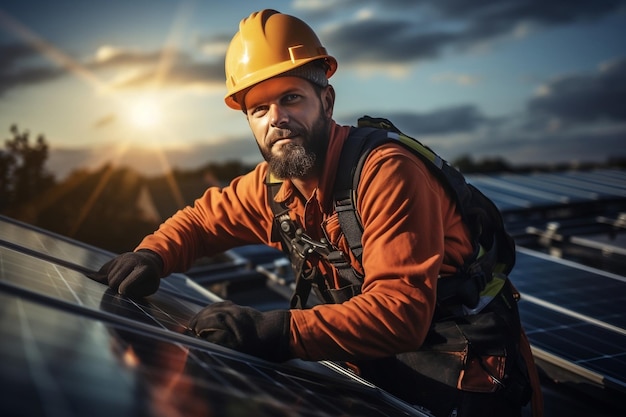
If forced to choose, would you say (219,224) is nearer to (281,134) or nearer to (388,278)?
(281,134)

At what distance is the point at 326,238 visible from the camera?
2924 mm

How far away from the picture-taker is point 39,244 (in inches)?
132

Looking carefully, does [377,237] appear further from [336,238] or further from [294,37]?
[294,37]

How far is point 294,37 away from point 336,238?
1141 millimetres

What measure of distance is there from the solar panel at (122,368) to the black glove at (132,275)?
6.4 inches

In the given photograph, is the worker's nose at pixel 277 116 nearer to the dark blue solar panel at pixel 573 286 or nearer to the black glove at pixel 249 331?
the black glove at pixel 249 331

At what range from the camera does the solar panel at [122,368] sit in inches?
44.9

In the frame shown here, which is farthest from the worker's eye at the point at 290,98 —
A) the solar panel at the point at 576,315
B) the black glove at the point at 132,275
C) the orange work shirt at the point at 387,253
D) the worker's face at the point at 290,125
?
the solar panel at the point at 576,315

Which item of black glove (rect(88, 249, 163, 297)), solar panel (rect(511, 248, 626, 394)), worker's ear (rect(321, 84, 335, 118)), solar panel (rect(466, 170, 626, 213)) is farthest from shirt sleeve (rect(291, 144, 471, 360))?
solar panel (rect(466, 170, 626, 213))

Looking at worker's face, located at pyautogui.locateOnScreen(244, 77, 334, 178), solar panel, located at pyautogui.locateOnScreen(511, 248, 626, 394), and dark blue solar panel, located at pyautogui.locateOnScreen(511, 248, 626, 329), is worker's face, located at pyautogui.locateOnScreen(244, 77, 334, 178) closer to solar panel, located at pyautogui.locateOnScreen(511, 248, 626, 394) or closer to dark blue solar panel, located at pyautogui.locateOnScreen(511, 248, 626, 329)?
solar panel, located at pyautogui.locateOnScreen(511, 248, 626, 394)

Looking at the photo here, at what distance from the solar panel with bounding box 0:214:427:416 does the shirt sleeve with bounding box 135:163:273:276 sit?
0.94m

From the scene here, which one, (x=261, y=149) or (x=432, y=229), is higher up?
(x=261, y=149)

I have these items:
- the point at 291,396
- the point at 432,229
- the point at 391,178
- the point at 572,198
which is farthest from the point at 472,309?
the point at 572,198

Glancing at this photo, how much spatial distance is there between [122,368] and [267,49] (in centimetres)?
206
